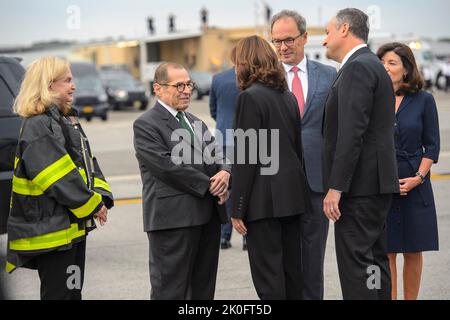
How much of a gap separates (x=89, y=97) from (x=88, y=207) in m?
25.9

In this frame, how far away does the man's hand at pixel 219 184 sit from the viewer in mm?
5062

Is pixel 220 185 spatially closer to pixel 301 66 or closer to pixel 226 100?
pixel 301 66

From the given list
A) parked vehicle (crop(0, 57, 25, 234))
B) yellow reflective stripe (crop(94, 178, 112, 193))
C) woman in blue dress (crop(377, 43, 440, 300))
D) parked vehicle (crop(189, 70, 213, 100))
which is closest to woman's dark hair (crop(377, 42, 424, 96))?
woman in blue dress (crop(377, 43, 440, 300))

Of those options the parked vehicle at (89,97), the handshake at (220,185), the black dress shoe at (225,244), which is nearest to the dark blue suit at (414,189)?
the handshake at (220,185)

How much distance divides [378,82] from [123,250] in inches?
168

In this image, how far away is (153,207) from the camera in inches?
200

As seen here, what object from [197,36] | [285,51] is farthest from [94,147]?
[197,36]

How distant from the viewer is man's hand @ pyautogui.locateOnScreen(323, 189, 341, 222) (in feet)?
15.8

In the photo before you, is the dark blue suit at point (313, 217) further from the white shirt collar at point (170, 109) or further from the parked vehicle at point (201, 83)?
the parked vehicle at point (201, 83)

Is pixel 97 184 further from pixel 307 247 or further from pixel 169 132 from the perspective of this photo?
pixel 307 247

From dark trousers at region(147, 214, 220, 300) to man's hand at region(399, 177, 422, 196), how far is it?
1.43m

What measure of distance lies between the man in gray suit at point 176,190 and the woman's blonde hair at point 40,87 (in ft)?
1.86

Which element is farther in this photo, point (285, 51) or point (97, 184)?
point (285, 51)

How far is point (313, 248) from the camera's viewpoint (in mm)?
5660
